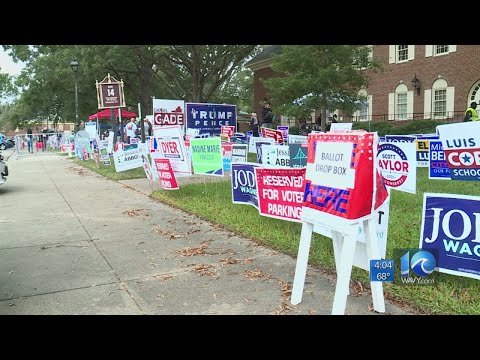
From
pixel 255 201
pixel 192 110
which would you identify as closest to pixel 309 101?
pixel 192 110

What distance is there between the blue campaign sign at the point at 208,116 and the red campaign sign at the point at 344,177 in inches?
313

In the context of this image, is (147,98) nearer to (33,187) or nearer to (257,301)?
(33,187)

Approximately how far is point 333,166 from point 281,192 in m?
2.27

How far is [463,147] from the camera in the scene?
5551 millimetres

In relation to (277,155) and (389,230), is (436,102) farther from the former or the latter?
(389,230)

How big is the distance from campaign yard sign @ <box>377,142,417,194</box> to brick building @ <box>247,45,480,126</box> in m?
12.5

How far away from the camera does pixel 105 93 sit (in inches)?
699

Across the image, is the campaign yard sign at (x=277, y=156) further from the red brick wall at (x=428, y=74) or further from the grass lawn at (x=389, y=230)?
the red brick wall at (x=428, y=74)

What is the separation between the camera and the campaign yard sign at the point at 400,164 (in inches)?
235

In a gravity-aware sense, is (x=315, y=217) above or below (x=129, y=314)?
above

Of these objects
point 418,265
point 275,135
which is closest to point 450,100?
point 275,135

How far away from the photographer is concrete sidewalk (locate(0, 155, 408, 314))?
3.92 metres

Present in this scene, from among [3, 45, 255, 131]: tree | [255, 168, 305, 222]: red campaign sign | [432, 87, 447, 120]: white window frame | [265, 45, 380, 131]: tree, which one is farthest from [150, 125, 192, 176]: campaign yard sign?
[432, 87, 447, 120]: white window frame

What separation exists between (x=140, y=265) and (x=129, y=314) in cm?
137
